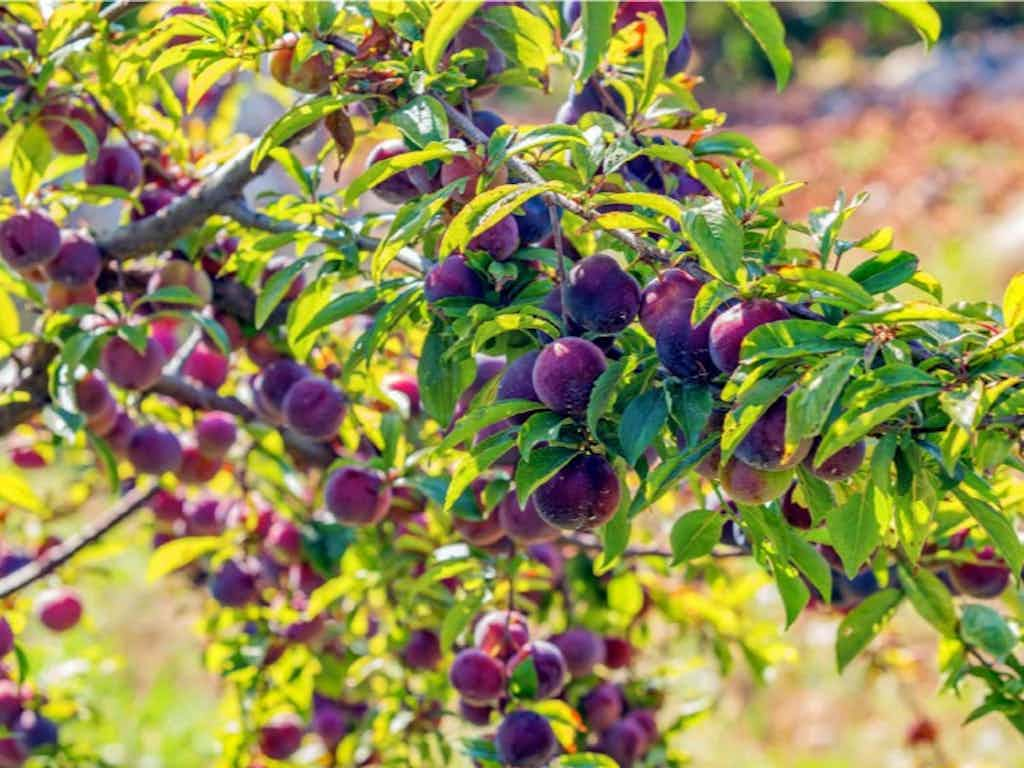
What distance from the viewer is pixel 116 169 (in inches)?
50.1

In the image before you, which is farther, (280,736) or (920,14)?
(280,736)

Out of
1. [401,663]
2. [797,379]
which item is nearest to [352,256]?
[797,379]

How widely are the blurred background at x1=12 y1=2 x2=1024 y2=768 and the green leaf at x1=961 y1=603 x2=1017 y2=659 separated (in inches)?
3.2

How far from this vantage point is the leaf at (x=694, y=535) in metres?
0.91

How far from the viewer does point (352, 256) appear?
3.45ft

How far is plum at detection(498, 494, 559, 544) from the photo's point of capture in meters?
1.04

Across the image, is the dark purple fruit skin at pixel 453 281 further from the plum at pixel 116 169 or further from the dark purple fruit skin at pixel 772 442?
the plum at pixel 116 169

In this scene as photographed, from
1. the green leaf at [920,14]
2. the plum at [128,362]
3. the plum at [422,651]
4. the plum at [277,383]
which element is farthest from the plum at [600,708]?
the green leaf at [920,14]

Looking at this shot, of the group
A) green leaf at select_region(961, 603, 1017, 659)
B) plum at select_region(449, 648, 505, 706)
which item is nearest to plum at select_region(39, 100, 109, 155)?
plum at select_region(449, 648, 505, 706)

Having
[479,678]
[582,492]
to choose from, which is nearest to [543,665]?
[479,678]

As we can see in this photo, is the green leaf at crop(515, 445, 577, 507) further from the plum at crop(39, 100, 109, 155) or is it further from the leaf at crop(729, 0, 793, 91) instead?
the plum at crop(39, 100, 109, 155)

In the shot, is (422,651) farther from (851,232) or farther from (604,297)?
(851,232)

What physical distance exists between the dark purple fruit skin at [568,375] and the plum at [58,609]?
3.64 feet

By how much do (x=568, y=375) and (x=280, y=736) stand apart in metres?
0.98
